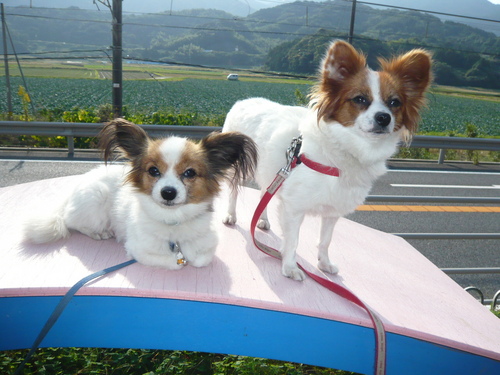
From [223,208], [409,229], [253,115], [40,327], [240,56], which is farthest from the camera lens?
[240,56]

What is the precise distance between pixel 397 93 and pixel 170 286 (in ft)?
5.58

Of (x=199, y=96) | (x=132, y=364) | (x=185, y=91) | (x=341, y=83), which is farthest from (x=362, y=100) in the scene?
(x=185, y=91)

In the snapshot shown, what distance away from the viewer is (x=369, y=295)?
8.42ft

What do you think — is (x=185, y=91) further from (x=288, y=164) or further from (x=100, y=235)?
(x=288, y=164)

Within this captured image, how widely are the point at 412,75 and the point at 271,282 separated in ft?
4.96

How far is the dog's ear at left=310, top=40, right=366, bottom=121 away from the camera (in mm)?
2420

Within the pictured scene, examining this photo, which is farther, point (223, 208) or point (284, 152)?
point (223, 208)

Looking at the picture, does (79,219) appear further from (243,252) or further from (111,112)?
(111,112)

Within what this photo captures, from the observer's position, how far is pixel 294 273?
8.39 ft

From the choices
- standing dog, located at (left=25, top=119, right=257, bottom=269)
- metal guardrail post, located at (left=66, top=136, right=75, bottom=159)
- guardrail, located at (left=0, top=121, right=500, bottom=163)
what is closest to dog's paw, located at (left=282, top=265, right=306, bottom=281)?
standing dog, located at (left=25, top=119, right=257, bottom=269)

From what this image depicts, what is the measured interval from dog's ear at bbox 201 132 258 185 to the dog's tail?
1.12 m

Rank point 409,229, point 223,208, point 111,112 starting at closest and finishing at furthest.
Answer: point 223,208
point 409,229
point 111,112

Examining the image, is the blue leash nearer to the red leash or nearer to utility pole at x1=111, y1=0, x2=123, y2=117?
the red leash

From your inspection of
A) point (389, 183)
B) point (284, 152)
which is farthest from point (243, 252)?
point (389, 183)
